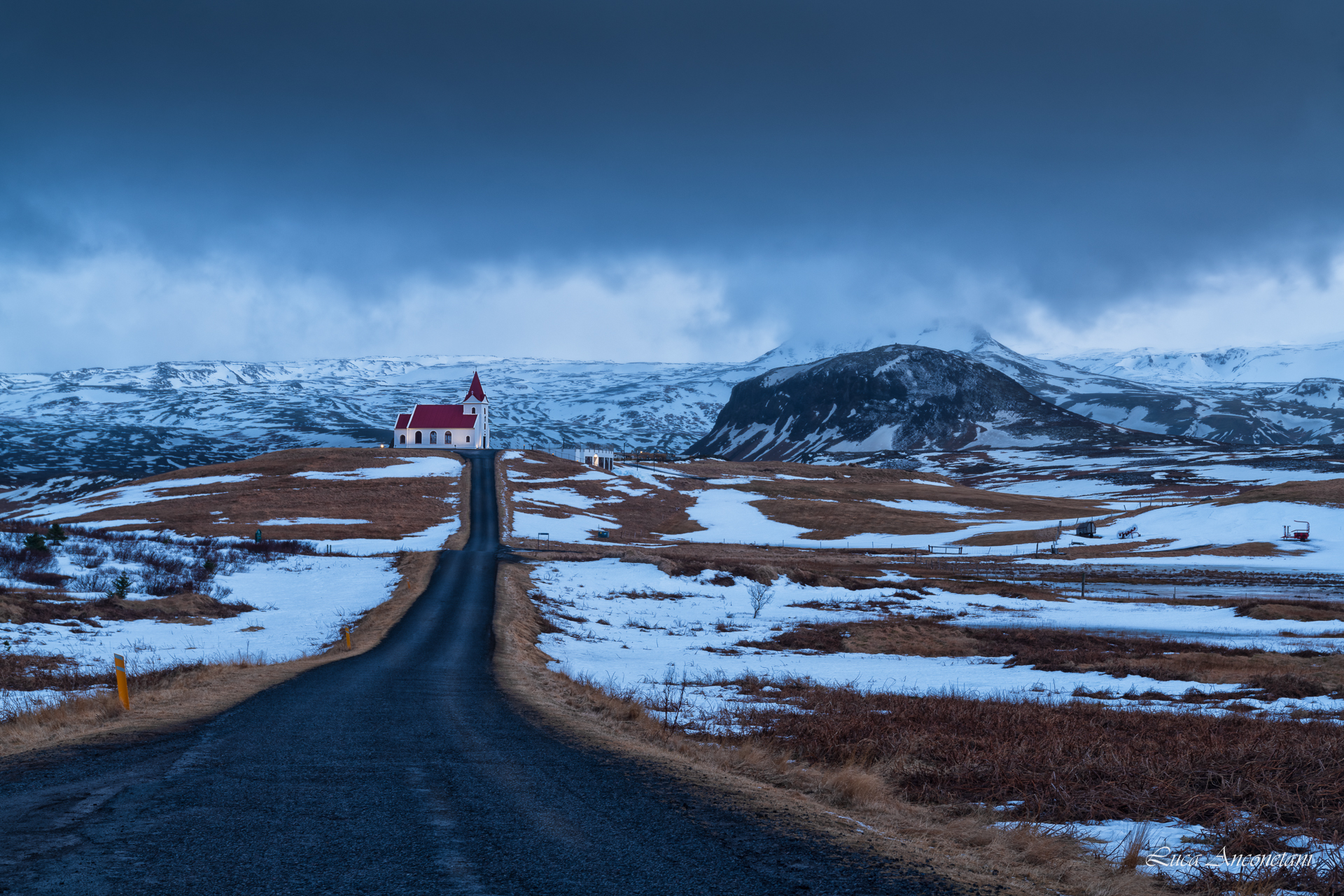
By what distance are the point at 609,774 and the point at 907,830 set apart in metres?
3.58

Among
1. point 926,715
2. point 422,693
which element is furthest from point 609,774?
point 422,693

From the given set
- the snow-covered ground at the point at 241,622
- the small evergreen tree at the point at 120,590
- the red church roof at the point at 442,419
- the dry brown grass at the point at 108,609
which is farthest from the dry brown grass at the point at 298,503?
the red church roof at the point at 442,419

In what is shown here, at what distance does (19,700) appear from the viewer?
1582 centimetres

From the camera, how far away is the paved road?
5895 millimetres

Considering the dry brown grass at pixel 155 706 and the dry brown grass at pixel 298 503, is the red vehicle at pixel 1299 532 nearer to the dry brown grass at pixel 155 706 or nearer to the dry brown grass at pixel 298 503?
the dry brown grass at pixel 298 503

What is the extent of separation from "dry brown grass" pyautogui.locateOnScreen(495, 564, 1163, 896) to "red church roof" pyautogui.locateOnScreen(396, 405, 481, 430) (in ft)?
454

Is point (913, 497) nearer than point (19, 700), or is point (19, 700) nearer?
point (19, 700)

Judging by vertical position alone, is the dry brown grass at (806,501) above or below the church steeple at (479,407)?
below

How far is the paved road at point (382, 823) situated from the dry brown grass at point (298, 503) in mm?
59727

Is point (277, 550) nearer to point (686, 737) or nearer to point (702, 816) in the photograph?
point (686, 737)

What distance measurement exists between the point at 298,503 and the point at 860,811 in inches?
3372

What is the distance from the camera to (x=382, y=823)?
742cm

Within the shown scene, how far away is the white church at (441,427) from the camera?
14812 centimetres

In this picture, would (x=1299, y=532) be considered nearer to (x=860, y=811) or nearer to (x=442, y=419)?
(x=860, y=811)
